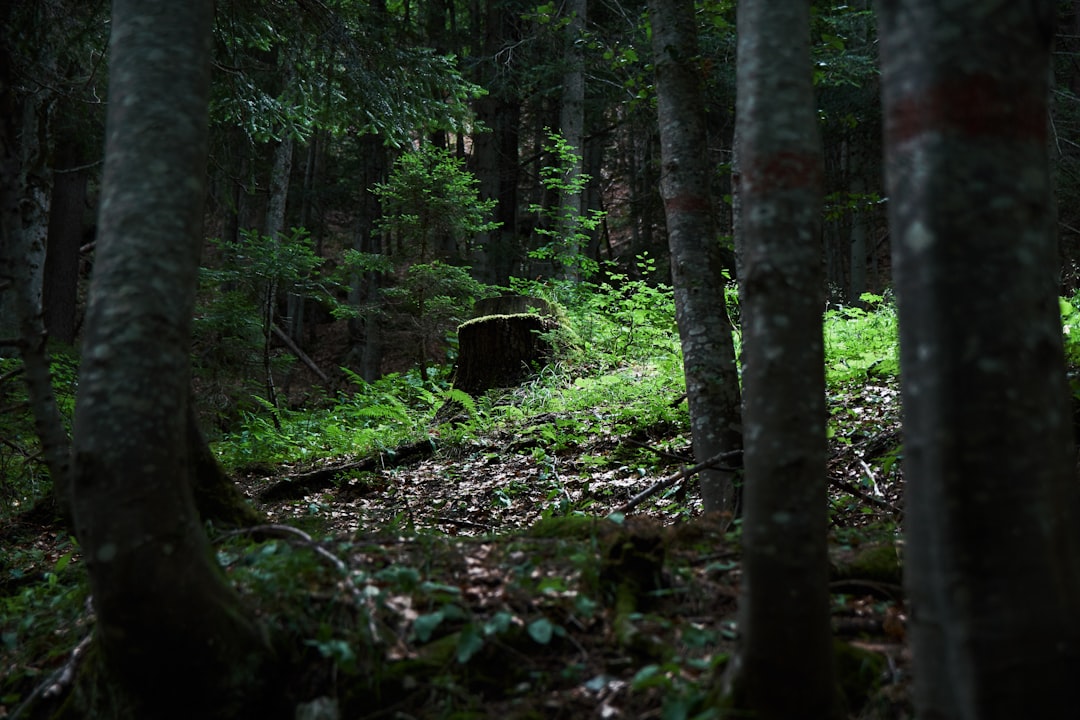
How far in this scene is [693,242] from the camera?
508cm

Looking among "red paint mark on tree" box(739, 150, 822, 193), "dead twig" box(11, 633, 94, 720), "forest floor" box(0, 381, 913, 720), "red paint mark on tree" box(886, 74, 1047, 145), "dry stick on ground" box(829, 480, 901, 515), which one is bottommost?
"dead twig" box(11, 633, 94, 720)

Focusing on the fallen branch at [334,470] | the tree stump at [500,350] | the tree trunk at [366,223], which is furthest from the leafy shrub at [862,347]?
the tree trunk at [366,223]

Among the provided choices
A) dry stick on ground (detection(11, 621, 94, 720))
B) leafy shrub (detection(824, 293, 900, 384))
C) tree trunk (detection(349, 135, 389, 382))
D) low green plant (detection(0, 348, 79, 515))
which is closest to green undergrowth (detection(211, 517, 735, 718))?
dry stick on ground (detection(11, 621, 94, 720))

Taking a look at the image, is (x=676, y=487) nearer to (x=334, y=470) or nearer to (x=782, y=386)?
(x=334, y=470)

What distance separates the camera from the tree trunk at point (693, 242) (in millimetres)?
4918

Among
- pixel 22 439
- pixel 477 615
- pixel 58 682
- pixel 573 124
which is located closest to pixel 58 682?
pixel 58 682

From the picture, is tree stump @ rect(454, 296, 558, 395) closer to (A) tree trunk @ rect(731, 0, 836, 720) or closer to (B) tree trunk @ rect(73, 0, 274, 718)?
(B) tree trunk @ rect(73, 0, 274, 718)

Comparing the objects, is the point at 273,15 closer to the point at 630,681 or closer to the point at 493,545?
the point at 493,545

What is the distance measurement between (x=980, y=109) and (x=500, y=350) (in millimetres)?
8834

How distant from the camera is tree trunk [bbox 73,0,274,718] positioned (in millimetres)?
2625

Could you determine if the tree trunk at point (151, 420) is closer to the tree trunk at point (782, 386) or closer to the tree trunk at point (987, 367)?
the tree trunk at point (782, 386)

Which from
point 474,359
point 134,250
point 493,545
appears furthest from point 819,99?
point 134,250

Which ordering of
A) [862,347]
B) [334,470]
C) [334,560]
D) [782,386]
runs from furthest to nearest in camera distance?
1. [862,347]
2. [334,470]
3. [334,560]
4. [782,386]

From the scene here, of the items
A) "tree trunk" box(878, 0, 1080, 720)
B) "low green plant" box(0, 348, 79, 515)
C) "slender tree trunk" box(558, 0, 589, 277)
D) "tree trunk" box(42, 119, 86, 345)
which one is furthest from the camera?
"slender tree trunk" box(558, 0, 589, 277)
